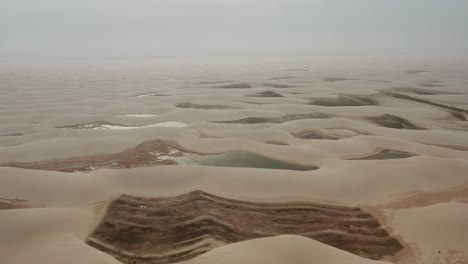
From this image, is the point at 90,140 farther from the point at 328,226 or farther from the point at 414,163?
the point at 414,163

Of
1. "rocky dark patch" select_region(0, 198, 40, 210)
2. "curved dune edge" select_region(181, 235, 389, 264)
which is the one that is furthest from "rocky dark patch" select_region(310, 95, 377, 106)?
"rocky dark patch" select_region(0, 198, 40, 210)

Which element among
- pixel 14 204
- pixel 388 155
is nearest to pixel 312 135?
pixel 388 155

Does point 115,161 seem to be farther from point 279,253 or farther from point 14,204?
point 279,253

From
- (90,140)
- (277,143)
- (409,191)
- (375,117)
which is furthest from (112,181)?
(375,117)

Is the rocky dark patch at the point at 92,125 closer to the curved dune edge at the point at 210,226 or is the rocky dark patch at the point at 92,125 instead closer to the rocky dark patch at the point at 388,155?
the curved dune edge at the point at 210,226

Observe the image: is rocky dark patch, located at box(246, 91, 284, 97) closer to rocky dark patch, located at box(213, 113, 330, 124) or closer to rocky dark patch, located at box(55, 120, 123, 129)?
rocky dark patch, located at box(213, 113, 330, 124)
